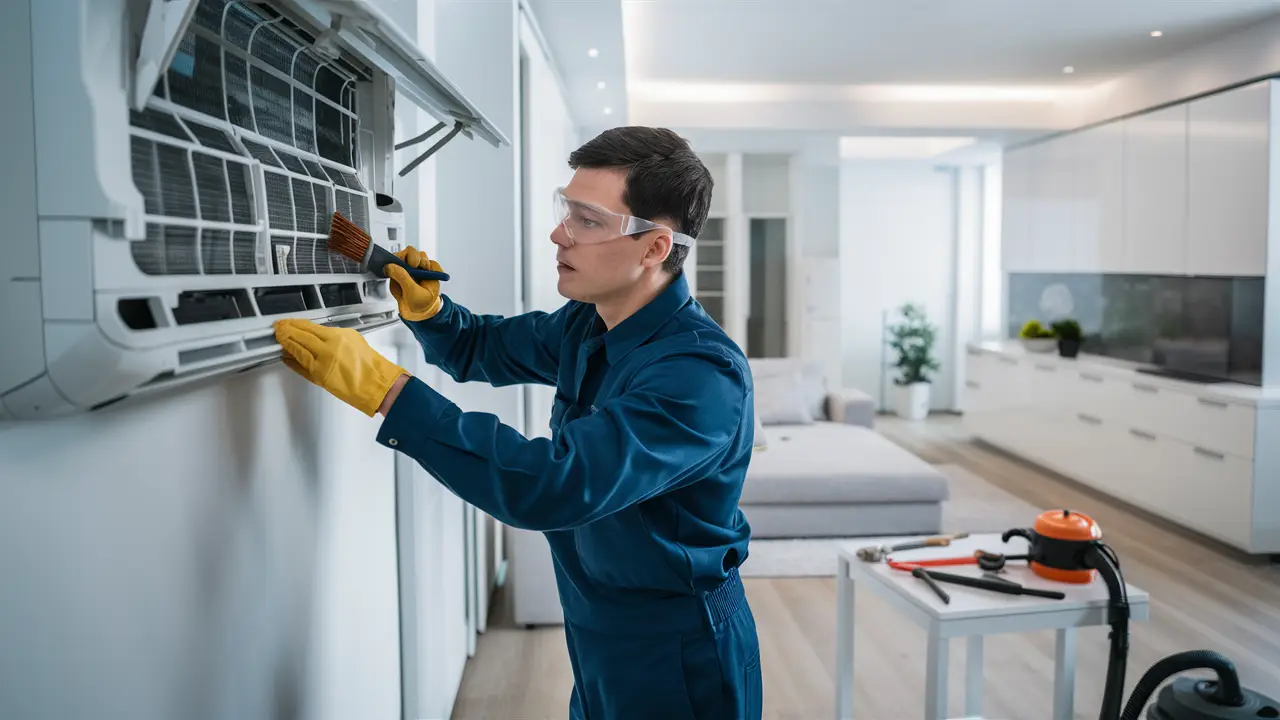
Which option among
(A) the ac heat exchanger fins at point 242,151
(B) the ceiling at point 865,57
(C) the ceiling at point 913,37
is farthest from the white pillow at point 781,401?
(A) the ac heat exchanger fins at point 242,151

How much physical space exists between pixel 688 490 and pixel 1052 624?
4.14ft

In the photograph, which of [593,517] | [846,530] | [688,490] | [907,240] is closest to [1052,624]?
[688,490]

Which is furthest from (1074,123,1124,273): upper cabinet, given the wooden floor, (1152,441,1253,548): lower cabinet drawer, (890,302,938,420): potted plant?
(890,302,938,420): potted plant

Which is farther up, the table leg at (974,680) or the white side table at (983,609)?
the white side table at (983,609)

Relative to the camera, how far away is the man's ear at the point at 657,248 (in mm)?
1477

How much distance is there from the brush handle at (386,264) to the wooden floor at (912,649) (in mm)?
1874

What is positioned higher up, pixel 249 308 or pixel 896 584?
pixel 249 308

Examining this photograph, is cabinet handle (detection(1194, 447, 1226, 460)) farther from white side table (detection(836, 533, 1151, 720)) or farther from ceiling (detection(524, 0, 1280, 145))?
white side table (detection(836, 533, 1151, 720))

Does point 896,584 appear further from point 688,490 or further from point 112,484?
point 112,484

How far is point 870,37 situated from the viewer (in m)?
5.31

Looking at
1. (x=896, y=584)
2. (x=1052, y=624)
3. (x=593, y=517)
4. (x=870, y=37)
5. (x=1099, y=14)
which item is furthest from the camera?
(x=870, y=37)

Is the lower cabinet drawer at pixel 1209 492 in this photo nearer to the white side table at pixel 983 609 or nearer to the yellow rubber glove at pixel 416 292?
the white side table at pixel 983 609

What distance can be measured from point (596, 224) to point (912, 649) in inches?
103

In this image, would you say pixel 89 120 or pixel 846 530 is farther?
pixel 846 530
